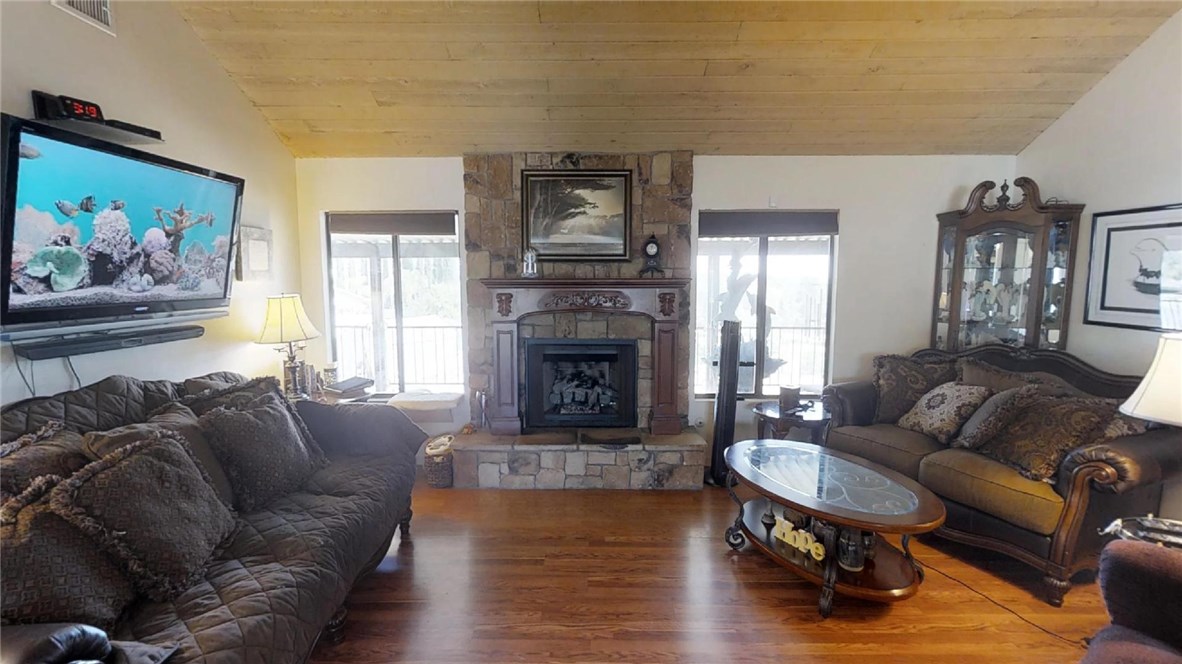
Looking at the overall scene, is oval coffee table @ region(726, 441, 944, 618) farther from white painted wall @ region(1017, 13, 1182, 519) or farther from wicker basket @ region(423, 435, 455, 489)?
wicker basket @ region(423, 435, 455, 489)

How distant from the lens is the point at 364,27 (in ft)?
9.09

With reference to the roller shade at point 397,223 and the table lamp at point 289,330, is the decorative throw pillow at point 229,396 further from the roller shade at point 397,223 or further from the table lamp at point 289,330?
the roller shade at point 397,223

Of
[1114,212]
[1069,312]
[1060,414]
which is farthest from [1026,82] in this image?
[1060,414]

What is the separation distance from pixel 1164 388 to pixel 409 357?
4.42m

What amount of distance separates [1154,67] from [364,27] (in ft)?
14.6

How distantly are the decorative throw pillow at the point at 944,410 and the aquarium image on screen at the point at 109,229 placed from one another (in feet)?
14.4

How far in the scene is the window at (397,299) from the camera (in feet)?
13.5

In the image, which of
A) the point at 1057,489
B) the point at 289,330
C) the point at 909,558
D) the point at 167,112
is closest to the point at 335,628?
the point at 289,330

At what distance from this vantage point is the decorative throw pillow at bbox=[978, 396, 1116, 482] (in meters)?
2.52

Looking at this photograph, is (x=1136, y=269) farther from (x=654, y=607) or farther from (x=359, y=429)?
(x=359, y=429)

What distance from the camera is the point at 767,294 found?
→ 164 inches

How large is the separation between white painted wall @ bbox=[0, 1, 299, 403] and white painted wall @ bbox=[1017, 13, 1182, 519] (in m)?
5.34

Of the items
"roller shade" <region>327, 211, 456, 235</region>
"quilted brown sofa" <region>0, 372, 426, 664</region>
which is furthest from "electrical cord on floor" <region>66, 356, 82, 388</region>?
"roller shade" <region>327, 211, 456, 235</region>

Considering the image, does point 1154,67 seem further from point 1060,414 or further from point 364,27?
point 364,27
